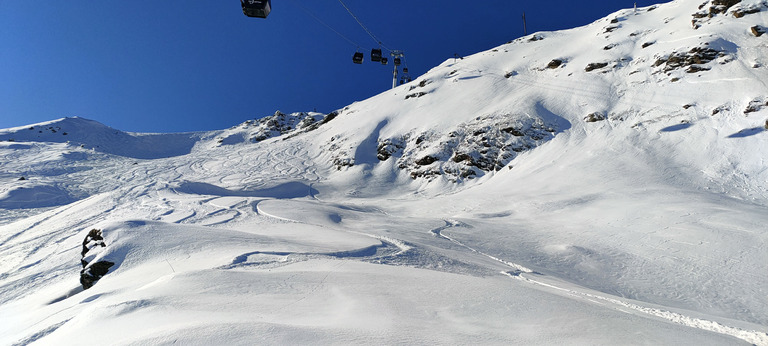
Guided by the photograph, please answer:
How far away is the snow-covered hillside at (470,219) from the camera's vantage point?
360cm

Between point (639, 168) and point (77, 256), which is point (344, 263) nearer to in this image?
point (77, 256)

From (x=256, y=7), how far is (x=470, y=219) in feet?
32.3

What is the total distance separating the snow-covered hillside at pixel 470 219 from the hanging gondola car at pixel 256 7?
20.9ft

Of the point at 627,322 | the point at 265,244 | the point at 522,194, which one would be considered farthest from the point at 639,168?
the point at 265,244

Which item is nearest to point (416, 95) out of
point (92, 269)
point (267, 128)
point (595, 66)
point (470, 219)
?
point (595, 66)

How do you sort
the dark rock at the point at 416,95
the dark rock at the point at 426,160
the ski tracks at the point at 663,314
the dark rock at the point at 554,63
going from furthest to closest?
the dark rock at the point at 416,95 < the dark rock at the point at 554,63 < the dark rock at the point at 426,160 < the ski tracks at the point at 663,314

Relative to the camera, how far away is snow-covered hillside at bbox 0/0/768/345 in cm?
360

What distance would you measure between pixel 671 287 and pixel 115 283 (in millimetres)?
9656

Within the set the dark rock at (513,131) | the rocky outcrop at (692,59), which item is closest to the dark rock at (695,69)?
the rocky outcrop at (692,59)

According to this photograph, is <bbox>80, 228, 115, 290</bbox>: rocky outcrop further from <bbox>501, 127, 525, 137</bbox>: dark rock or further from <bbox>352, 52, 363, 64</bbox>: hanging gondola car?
<bbox>501, 127, 525, 137</bbox>: dark rock

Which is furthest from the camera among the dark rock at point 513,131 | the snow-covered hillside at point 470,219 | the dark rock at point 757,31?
the dark rock at point 513,131

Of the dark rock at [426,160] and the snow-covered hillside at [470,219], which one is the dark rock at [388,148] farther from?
the dark rock at [426,160]

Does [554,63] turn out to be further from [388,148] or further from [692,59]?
[388,148]

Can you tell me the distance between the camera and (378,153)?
30.0m
